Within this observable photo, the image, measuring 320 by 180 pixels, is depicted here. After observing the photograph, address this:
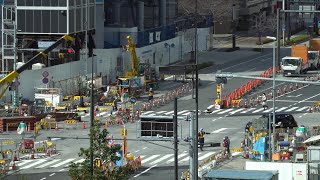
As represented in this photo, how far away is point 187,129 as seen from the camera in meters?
83.9

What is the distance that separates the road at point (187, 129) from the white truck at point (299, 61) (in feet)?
12.4

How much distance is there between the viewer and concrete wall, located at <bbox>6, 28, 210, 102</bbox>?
99.1 meters

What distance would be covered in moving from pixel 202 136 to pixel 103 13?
42289 mm

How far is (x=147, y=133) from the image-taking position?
6600 centimetres

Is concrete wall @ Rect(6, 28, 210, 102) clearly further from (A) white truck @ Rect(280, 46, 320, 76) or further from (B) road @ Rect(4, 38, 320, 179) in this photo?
(A) white truck @ Rect(280, 46, 320, 76)

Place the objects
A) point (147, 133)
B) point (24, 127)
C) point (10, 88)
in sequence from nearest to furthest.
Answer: point (147, 133)
point (24, 127)
point (10, 88)

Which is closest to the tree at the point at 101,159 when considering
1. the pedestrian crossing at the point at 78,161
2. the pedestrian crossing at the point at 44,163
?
the pedestrian crossing at the point at 44,163

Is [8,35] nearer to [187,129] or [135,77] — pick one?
[135,77]

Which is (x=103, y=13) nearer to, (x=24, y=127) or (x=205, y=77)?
(x=205, y=77)

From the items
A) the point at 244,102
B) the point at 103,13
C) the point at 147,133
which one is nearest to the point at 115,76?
the point at 103,13

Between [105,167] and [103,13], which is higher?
[103,13]

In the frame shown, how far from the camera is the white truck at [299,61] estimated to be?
380ft

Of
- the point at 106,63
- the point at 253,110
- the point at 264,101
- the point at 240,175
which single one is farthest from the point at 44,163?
→ the point at 106,63

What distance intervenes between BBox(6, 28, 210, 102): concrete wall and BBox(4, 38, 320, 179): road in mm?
4548
